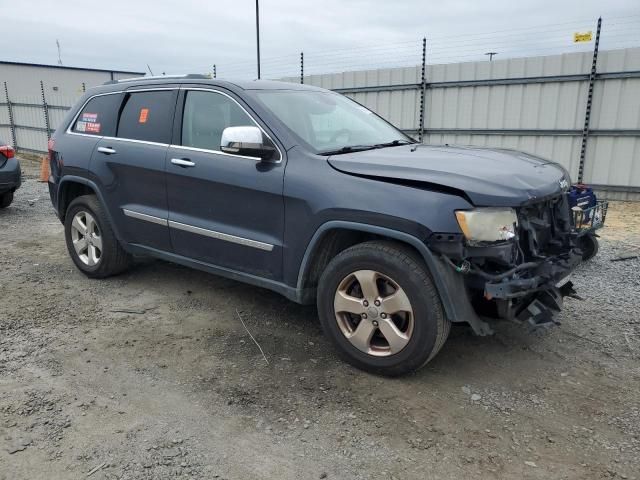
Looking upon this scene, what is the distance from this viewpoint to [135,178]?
4355 mm

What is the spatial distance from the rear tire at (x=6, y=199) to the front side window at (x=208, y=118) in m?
5.98

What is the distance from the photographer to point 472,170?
10.1 ft

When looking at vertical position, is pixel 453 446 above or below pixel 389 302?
below

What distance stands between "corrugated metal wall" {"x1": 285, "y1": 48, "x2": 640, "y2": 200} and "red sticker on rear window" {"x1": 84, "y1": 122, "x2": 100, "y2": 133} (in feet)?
25.2

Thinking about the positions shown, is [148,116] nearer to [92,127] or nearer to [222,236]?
[92,127]

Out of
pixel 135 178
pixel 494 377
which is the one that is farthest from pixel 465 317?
pixel 135 178

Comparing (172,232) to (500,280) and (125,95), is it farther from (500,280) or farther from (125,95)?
(500,280)

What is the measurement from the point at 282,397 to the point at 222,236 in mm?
1300

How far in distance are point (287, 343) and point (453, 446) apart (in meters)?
1.48

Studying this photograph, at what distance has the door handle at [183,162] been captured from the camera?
393 cm

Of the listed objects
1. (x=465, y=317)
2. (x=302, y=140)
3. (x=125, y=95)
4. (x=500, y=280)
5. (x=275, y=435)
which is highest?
(x=125, y=95)

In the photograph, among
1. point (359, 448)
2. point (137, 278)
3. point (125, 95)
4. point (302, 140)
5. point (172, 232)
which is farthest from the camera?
point (137, 278)

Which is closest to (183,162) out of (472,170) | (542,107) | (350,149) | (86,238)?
(350,149)

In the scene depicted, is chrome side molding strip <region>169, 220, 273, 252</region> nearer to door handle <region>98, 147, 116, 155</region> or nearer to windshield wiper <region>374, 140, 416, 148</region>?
door handle <region>98, 147, 116, 155</region>
